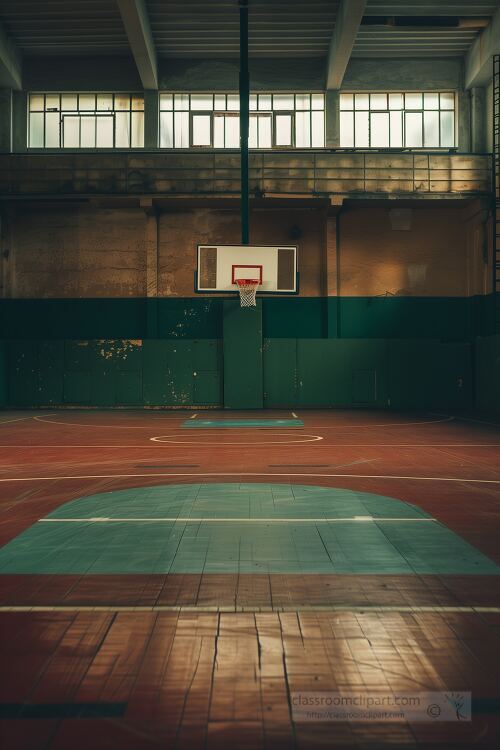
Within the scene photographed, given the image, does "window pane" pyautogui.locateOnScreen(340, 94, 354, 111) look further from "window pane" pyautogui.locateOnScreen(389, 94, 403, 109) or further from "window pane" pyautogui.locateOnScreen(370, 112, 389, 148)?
"window pane" pyautogui.locateOnScreen(389, 94, 403, 109)

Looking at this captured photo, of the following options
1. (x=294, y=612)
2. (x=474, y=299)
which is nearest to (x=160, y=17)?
(x=474, y=299)

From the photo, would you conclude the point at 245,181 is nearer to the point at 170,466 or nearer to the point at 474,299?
the point at 474,299

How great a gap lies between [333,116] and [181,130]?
5655 millimetres

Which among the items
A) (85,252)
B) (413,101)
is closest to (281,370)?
(85,252)

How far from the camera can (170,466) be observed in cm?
1094

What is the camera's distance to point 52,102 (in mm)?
27297

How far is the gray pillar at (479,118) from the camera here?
26469 millimetres

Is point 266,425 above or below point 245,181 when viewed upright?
below

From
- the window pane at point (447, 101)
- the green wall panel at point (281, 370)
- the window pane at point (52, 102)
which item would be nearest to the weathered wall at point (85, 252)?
the window pane at point (52, 102)

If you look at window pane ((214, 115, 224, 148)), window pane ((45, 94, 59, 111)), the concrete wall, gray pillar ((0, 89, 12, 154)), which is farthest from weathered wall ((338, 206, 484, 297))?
gray pillar ((0, 89, 12, 154))

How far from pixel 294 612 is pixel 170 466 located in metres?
6.77

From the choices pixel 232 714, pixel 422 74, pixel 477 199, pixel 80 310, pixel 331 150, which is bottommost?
pixel 232 714

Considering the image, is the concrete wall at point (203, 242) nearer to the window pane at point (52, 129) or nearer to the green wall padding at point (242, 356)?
the window pane at point (52, 129)

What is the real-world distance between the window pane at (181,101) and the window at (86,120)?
1264 mm
